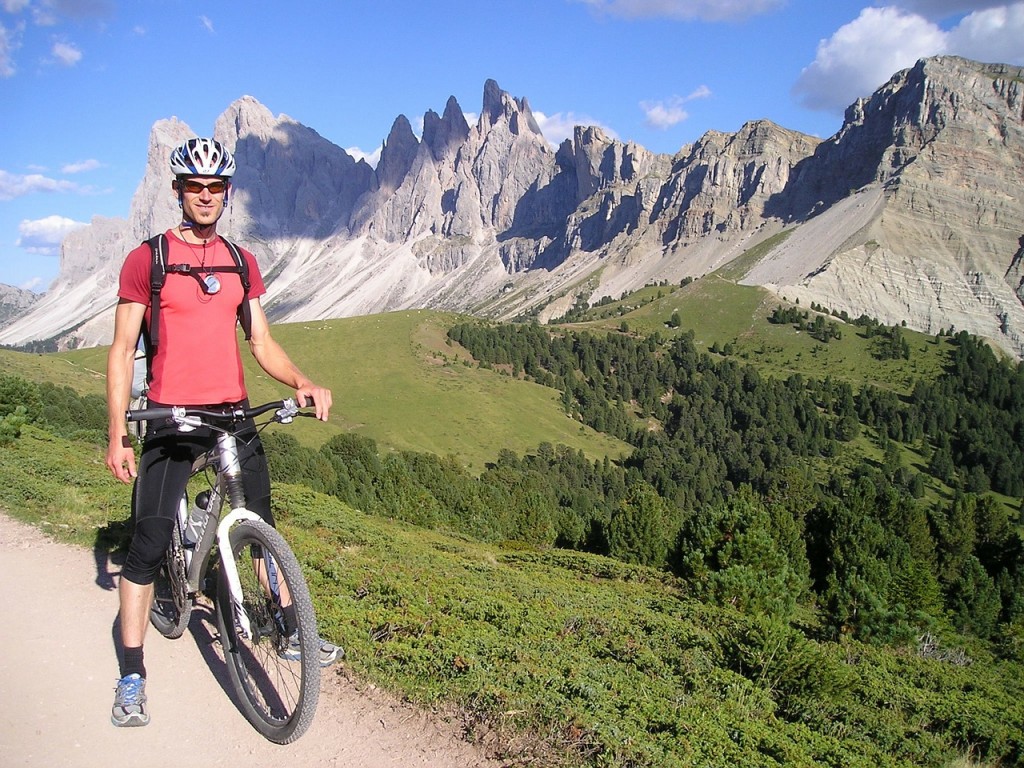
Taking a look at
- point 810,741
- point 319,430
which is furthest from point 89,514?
point 319,430

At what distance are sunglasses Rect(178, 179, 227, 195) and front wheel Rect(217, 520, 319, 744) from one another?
9.35 ft

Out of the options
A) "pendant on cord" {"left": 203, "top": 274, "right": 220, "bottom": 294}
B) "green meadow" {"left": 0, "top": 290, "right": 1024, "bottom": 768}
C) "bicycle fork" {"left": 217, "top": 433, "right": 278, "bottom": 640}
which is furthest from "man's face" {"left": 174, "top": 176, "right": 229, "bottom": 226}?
"green meadow" {"left": 0, "top": 290, "right": 1024, "bottom": 768}

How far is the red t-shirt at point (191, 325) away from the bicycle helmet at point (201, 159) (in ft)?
1.81

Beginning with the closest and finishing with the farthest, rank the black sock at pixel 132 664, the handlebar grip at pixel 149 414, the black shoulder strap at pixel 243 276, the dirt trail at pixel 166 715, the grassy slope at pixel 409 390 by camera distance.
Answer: the handlebar grip at pixel 149 414 → the dirt trail at pixel 166 715 → the black sock at pixel 132 664 → the black shoulder strap at pixel 243 276 → the grassy slope at pixel 409 390

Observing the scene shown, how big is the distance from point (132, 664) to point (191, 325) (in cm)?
293

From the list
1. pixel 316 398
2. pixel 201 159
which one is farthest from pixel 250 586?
pixel 201 159

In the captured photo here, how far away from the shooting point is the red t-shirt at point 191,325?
5.46 meters

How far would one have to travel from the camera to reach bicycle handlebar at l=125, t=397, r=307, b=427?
5141 mm

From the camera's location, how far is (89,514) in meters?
11.5

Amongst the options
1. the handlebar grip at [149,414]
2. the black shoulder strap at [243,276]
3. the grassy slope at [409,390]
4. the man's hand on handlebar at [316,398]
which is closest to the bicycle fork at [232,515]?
the handlebar grip at [149,414]

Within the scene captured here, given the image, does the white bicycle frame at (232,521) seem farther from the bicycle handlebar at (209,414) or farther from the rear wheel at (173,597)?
the rear wheel at (173,597)

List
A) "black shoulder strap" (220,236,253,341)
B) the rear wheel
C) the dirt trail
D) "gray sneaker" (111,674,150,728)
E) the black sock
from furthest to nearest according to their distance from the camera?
the rear wheel
"black shoulder strap" (220,236,253,341)
the black sock
"gray sneaker" (111,674,150,728)
the dirt trail

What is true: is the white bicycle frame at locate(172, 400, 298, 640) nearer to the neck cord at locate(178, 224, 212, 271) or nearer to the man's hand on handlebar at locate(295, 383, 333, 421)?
the man's hand on handlebar at locate(295, 383, 333, 421)

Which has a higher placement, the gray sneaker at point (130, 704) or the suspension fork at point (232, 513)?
the suspension fork at point (232, 513)
